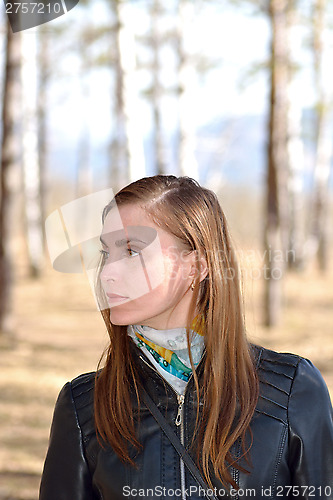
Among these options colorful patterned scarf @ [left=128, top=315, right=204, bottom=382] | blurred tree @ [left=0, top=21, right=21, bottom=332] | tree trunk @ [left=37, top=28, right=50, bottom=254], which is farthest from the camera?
tree trunk @ [left=37, top=28, right=50, bottom=254]

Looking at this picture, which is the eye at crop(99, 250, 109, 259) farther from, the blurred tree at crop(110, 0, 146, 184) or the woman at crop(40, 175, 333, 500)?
the blurred tree at crop(110, 0, 146, 184)

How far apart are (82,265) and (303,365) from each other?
30.2 inches

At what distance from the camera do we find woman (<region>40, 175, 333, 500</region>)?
4.74 ft

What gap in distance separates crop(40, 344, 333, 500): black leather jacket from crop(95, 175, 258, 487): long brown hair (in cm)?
3

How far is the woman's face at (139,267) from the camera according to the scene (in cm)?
150

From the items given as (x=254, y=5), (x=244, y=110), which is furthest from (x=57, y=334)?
(x=244, y=110)

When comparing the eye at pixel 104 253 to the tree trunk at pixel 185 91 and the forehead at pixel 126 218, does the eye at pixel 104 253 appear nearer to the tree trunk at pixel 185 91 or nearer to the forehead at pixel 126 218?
the forehead at pixel 126 218

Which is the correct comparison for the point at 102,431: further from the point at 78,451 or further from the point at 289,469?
the point at 289,469

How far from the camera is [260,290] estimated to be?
1286 centimetres

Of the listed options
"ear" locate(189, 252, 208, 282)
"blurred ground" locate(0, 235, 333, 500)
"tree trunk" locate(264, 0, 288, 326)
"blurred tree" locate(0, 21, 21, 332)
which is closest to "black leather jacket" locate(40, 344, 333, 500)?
"ear" locate(189, 252, 208, 282)

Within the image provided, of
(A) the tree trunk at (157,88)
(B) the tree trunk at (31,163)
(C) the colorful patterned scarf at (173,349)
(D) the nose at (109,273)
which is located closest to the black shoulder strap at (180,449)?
(C) the colorful patterned scarf at (173,349)

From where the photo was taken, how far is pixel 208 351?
150 cm

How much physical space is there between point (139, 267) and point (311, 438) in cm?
61

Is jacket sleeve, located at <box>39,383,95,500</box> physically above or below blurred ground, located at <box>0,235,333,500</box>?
above
